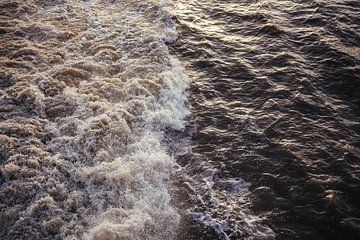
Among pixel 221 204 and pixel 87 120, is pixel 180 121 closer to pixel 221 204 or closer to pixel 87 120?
pixel 87 120

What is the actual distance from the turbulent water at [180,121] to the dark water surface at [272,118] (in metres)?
0.03

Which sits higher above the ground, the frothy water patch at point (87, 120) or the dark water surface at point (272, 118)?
the dark water surface at point (272, 118)

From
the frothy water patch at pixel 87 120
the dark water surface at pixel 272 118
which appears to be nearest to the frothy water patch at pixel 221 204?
the dark water surface at pixel 272 118

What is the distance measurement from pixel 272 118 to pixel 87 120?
4.53 meters

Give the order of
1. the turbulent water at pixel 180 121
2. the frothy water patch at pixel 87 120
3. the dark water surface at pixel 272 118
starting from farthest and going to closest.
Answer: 1. the dark water surface at pixel 272 118
2. the turbulent water at pixel 180 121
3. the frothy water patch at pixel 87 120

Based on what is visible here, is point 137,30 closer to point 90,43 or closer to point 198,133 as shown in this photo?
point 90,43

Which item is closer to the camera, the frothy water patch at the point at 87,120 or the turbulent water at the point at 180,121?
the frothy water patch at the point at 87,120

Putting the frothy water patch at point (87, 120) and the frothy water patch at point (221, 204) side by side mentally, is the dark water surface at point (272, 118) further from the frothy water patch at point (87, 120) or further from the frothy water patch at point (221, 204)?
the frothy water patch at point (87, 120)

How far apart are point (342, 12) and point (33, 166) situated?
10.9 m

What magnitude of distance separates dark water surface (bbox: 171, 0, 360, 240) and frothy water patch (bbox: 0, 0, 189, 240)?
734 mm

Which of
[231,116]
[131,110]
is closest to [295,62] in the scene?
[231,116]

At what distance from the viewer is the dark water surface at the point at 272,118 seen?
278 inches

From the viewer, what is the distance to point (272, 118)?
30.1 ft

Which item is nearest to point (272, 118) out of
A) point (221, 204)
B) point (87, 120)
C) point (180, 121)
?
point (180, 121)
